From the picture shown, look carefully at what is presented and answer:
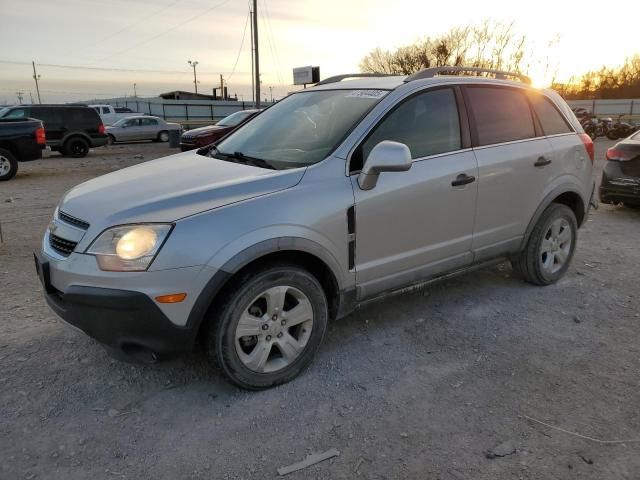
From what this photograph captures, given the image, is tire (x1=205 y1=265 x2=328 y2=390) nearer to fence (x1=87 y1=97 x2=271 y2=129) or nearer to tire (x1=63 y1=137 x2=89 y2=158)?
tire (x1=63 y1=137 x2=89 y2=158)

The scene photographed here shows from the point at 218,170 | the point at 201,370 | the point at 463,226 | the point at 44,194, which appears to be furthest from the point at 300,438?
the point at 44,194

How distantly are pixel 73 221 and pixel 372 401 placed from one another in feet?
6.47

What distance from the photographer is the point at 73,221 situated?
2.80 metres

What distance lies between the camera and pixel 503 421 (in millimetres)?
2670

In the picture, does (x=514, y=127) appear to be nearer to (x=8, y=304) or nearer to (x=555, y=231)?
(x=555, y=231)

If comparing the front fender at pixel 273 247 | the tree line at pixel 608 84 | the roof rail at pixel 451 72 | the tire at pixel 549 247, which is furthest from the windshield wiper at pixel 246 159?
the tree line at pixel 608 84

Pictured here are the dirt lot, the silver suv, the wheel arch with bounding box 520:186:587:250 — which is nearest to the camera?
the dirt lot

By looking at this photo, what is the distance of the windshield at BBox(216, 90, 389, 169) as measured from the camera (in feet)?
10.6

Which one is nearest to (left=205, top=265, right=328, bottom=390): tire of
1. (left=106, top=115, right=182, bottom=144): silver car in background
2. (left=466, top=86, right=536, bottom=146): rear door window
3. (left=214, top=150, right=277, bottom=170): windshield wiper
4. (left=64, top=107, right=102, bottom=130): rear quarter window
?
(left=214, top=150, right=277, bottom=170): windshield wiper

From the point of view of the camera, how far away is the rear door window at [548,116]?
4332 mm

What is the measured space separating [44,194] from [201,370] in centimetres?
811

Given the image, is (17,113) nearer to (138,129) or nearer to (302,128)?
(138,129)

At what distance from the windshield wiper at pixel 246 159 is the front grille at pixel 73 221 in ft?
3.51

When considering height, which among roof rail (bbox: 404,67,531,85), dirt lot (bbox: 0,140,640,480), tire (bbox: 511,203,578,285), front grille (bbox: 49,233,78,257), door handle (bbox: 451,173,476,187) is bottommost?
dirt lot (bbox: 0,140,640,480)
